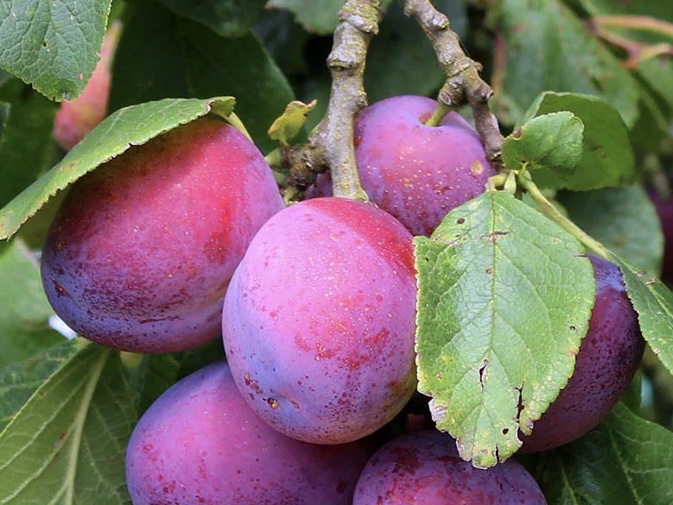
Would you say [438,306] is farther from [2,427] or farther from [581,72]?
[581,72]

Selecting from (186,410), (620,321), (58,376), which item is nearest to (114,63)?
(58,376)

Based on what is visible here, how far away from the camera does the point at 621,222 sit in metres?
1.32

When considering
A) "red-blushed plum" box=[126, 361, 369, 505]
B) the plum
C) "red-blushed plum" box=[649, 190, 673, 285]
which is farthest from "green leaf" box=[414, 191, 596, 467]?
"red-blushed plum" box=[649, 190, 673, 285]

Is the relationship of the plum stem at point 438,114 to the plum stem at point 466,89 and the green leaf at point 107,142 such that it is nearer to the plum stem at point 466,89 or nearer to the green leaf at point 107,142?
the plum stem at point 466,89

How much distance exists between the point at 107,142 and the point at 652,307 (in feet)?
1.31

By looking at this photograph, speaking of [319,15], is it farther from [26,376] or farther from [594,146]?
[26,376]

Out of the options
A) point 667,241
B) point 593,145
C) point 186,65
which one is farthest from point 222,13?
point 667,241

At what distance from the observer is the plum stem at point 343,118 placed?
705 mm

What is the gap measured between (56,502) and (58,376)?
0.11 metres

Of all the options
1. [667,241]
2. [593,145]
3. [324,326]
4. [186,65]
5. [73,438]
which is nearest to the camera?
[324,326]

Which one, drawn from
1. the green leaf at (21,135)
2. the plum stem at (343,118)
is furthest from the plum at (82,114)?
the plum stem at (343,118)

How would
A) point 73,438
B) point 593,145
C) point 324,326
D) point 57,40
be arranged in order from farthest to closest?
point 593,145
point 73,438
point 57,40
point 324,326

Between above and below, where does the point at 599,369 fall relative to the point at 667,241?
above

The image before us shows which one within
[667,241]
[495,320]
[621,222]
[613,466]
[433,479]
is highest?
[495,320]
